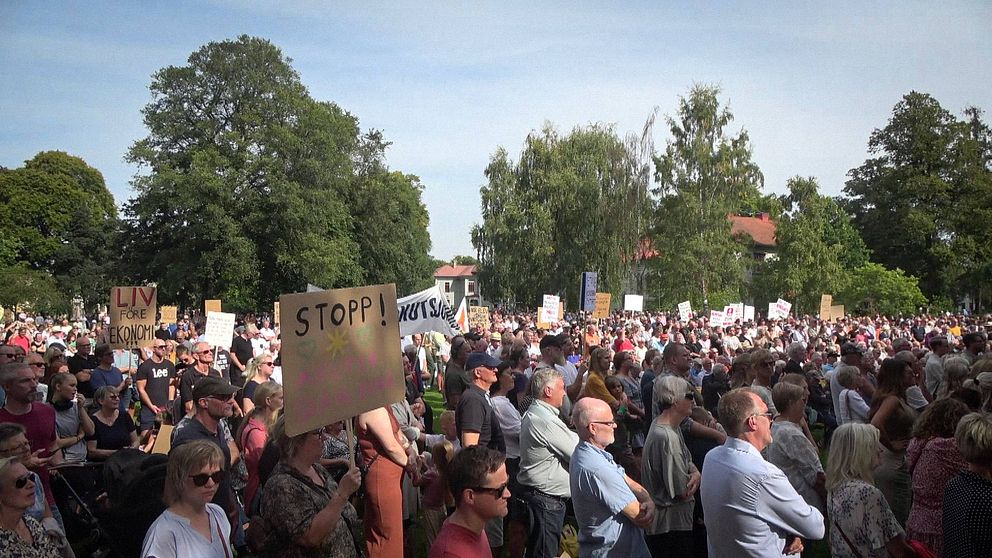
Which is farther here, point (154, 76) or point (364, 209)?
point (364, 209)

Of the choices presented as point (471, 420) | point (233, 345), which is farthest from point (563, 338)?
point (233, 345)

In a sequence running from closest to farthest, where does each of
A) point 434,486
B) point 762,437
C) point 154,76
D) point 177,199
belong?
point 762,437 < point 434,486 < point 177,199 < point 154,76

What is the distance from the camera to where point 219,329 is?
1691cm

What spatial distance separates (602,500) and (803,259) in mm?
53196

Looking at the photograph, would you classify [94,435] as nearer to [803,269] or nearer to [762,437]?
[762,437]

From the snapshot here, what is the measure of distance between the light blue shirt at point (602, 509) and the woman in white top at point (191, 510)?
6.65 ft

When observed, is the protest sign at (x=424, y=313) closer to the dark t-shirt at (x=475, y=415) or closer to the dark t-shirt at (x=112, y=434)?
the dark t-shirt at (x=112, y=434)

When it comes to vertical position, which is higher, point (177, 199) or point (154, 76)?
point (154, 76)

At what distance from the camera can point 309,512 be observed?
4.12m

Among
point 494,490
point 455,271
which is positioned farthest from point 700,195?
point 455,271

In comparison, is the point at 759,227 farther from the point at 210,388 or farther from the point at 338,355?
the point at 338,355

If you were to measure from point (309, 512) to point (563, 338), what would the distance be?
6.47 meters

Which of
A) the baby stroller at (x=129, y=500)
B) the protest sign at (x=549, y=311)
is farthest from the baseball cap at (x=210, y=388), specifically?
the protest sign at (x=549, y=311)

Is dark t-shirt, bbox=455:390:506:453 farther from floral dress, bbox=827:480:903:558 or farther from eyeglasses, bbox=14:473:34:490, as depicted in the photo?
eyeglasses, bbox=14:473:34:490
